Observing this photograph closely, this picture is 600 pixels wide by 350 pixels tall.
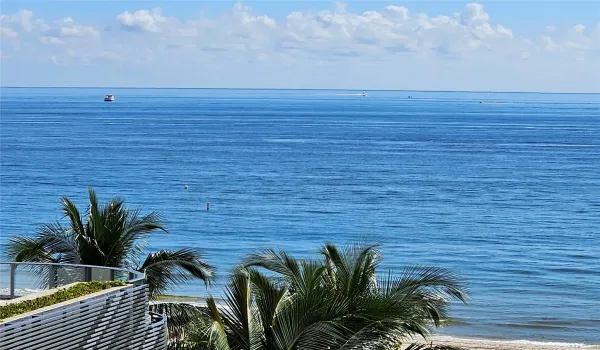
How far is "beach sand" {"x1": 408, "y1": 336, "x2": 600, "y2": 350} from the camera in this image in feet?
98.8

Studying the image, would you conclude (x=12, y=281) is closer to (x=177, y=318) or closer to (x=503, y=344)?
(x=177, y=318)

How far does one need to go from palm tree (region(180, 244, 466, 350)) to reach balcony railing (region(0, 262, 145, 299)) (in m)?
1.40

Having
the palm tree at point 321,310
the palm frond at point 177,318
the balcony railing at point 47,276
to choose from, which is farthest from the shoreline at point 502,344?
the balcony railing at point 47,276

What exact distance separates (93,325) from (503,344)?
21007mm

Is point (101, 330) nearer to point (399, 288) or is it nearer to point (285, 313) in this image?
point (285, 313)

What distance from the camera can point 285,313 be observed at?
13773mm

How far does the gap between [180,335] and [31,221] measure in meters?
47.3

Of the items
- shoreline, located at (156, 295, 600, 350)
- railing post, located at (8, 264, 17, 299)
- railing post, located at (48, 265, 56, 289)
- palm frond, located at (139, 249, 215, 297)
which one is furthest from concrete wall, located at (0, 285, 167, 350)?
shoreline, located at (156, 295, 600, 350)

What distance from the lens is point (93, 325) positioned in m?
12.5

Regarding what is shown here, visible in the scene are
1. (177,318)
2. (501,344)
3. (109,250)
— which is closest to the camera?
(177,318)

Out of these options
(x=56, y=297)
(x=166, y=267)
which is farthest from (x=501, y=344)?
(x=56, y=297)

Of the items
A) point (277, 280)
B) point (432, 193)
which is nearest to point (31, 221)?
point (432, 193)

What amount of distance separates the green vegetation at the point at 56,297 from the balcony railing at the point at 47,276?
0.97 feet

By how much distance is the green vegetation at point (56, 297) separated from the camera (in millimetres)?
11805
